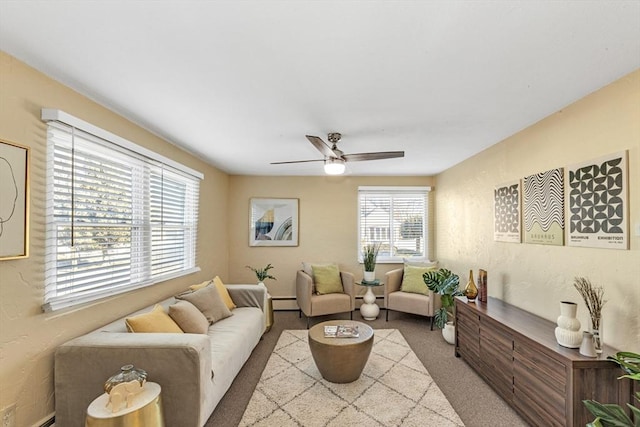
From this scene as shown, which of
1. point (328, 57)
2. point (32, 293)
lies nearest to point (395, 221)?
point (328, 57)

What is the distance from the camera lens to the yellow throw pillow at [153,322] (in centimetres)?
230

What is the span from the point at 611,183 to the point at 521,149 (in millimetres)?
1018

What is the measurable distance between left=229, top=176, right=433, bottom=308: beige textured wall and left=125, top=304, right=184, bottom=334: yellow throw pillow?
2.70m

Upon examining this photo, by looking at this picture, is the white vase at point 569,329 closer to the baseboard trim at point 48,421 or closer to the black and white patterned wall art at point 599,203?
the black and white patterned wall art at point 599,203

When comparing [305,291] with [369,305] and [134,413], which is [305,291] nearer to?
[369,305]

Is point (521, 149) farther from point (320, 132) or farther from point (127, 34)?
point (127, 34)

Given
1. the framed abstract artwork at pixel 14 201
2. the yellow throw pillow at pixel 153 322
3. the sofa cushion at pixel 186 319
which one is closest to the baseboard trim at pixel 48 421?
A: the yellow throw pillow at pixel 153 322

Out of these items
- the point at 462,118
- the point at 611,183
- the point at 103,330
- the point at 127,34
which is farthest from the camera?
the point at 462,118

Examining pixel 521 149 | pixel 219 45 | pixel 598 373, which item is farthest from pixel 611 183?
pixel 219 45

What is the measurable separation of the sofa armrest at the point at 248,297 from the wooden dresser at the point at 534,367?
239 centimetres

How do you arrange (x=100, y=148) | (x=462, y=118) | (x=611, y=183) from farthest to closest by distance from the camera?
(x=462, y=118), (x=100, y=148), (x=611, y=183)

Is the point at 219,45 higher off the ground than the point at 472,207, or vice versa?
the point at 219,45

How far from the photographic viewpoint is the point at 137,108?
8.01 ft

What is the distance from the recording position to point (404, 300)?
15.1 feet
